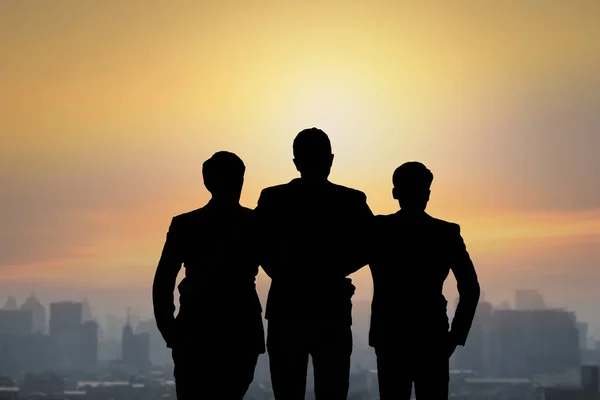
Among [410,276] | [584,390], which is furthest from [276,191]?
[584,390]

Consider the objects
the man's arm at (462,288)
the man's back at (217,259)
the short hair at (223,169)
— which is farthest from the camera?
the man's arm at (462,288)

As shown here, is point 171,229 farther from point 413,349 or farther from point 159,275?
point 413,349

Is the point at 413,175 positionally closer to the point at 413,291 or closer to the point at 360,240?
the point at 360,240

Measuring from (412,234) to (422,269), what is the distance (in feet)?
1.28

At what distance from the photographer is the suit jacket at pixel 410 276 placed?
13008 millimetres

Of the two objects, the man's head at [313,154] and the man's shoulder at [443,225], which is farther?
the man's shoulder at [443,225]

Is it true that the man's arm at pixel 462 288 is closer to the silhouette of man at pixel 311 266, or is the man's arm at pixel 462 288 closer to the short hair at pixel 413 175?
the short hair at pixel 413 175

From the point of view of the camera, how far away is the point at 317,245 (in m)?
12.7

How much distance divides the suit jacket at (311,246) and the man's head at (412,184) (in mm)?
433

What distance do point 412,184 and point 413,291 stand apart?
1132mm

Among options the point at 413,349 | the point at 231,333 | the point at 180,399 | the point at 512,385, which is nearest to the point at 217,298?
the point at 231,333

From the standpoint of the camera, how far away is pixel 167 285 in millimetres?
12594

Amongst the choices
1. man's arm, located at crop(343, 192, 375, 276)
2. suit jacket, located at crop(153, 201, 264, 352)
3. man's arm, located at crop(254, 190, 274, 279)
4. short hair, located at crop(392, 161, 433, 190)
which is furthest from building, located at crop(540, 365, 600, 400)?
suit jacket, located at crop(153, 201, 264, 352)

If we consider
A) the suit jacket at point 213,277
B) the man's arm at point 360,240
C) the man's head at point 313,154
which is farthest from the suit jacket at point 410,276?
the suit jacket at point 213,277
